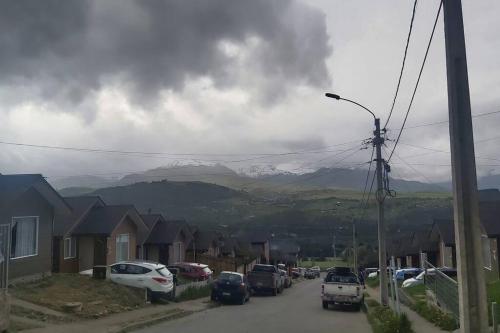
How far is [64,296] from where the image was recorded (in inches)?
797

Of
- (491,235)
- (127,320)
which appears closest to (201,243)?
(491,235)

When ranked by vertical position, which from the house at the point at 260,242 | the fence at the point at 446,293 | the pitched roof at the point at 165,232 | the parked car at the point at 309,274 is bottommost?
the parked car at the point at 309,274

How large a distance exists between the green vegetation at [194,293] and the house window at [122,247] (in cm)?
663

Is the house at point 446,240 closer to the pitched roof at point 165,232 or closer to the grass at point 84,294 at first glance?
the pitched roof at point 165,232

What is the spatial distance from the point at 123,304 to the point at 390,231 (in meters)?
75.8

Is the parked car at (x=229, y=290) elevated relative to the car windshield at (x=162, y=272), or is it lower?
lower

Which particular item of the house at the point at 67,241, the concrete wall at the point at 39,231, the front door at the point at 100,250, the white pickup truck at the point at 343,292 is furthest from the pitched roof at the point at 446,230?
the concrete wall at the point at 39,231

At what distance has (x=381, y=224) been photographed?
80.0ft

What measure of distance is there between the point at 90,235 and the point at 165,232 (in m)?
12.7

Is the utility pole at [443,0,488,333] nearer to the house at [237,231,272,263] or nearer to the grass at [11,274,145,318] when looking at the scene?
the grass at [11,274,145,318]

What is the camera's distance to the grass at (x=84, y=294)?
18.9 meters

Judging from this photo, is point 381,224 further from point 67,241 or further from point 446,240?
point 446,240

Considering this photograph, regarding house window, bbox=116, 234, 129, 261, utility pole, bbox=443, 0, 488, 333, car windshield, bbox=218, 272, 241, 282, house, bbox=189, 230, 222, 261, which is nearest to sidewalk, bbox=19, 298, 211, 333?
car windshield, bbox=218, 272, 241, 282

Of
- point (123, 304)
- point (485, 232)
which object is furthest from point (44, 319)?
point (485, 232)
